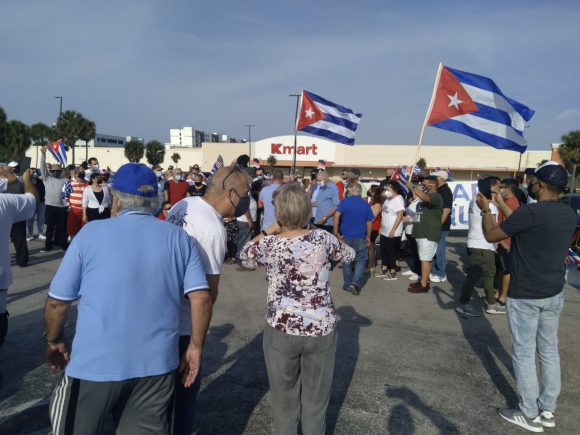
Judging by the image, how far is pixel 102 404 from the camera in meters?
1.94

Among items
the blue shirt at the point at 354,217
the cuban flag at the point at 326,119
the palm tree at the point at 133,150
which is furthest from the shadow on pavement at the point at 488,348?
the palm tree at the point at 133,150

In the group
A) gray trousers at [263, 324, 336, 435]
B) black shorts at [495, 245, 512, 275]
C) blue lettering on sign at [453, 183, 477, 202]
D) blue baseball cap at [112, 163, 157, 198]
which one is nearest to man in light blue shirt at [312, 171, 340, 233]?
black shorts at [495, 245, 512, 275]

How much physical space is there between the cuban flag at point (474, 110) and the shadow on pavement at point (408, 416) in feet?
18.2

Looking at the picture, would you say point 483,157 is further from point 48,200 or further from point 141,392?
point 141,392

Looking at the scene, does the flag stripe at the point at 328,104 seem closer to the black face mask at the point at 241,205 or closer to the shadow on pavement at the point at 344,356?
the shadow on pavement at the point at 344,356

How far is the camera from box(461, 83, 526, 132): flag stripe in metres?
8.09

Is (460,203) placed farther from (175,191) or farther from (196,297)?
(196,297)

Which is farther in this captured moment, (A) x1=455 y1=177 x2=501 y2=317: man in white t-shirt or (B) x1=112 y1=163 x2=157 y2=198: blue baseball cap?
(A) x1=455 y1=177 x2=501 y2=317: man in white t-shirt

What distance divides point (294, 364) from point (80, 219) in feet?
27.1

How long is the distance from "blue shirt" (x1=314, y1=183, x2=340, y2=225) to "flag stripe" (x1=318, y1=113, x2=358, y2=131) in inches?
167

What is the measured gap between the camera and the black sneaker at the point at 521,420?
3314mm

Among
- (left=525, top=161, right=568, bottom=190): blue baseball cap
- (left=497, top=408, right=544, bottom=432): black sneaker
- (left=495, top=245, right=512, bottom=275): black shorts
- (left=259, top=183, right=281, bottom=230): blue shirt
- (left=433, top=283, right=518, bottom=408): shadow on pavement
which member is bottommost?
(left=433, top=283, right=518, bottom=408): shadow on pavement

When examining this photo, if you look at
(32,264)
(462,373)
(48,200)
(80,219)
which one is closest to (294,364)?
(462,373)

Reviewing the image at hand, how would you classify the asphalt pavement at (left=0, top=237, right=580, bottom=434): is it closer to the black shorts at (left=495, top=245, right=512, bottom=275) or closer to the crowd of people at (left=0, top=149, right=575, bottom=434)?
the crowd of people at (left=0, top=149, right=575, bottom=434)
